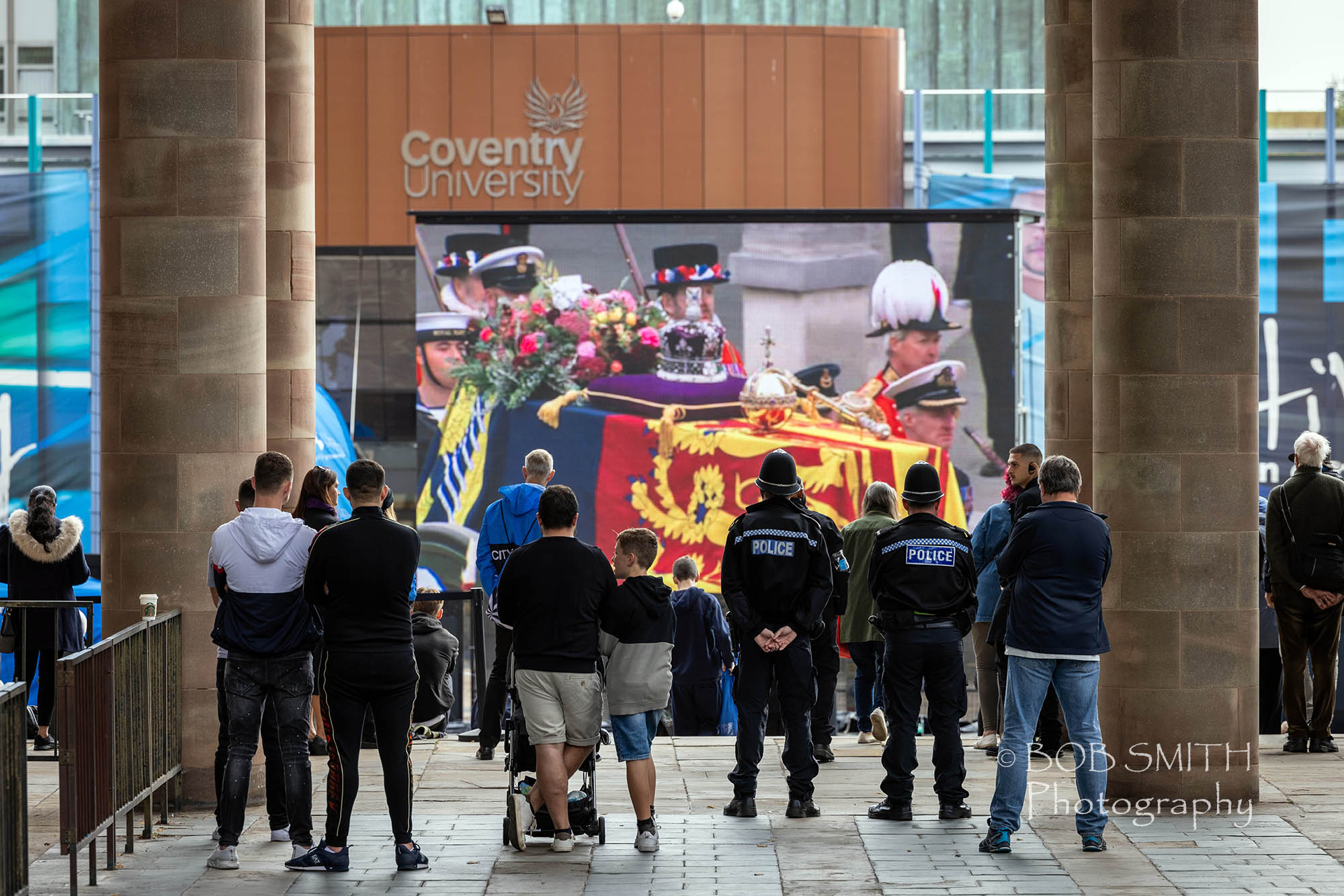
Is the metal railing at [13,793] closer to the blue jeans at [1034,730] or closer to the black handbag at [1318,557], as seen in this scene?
the blue jeans at [1034,730]

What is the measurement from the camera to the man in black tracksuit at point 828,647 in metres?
8.79

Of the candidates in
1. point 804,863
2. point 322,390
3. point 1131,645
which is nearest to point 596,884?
point 804,863

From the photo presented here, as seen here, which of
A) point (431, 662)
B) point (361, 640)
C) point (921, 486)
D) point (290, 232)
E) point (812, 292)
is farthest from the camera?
point (812, 292)

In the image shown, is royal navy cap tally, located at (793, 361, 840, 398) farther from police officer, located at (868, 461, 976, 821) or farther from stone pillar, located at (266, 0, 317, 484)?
police officer, located at (868, 461, 976, 821)

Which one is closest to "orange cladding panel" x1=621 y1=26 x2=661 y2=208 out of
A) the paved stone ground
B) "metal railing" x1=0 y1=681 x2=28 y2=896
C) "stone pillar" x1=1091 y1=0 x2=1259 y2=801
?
"stone pillar" x1=1091 y1=0 x2=1259 y2=801

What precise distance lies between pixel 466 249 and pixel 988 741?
8.06 metres

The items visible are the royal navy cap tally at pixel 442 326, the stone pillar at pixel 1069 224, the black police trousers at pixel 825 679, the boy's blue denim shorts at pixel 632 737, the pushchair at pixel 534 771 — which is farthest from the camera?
the royal navy cap tally at pixel 442 326

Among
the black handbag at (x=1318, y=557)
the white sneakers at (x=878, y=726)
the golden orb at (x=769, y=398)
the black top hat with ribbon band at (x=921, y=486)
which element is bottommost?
the white sneakers at (x=878, y=726)

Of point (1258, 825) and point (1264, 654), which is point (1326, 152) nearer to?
point (1264, 654)

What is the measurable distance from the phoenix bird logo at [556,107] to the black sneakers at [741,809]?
14.0m

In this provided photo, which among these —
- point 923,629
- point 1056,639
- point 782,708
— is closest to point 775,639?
point 782,708

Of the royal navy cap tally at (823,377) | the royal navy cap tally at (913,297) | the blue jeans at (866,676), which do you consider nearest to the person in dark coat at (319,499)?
the blue jeans at (866,676)

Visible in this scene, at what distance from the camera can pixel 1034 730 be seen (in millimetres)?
7324

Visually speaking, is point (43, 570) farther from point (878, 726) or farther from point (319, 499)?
point (878, 726)
